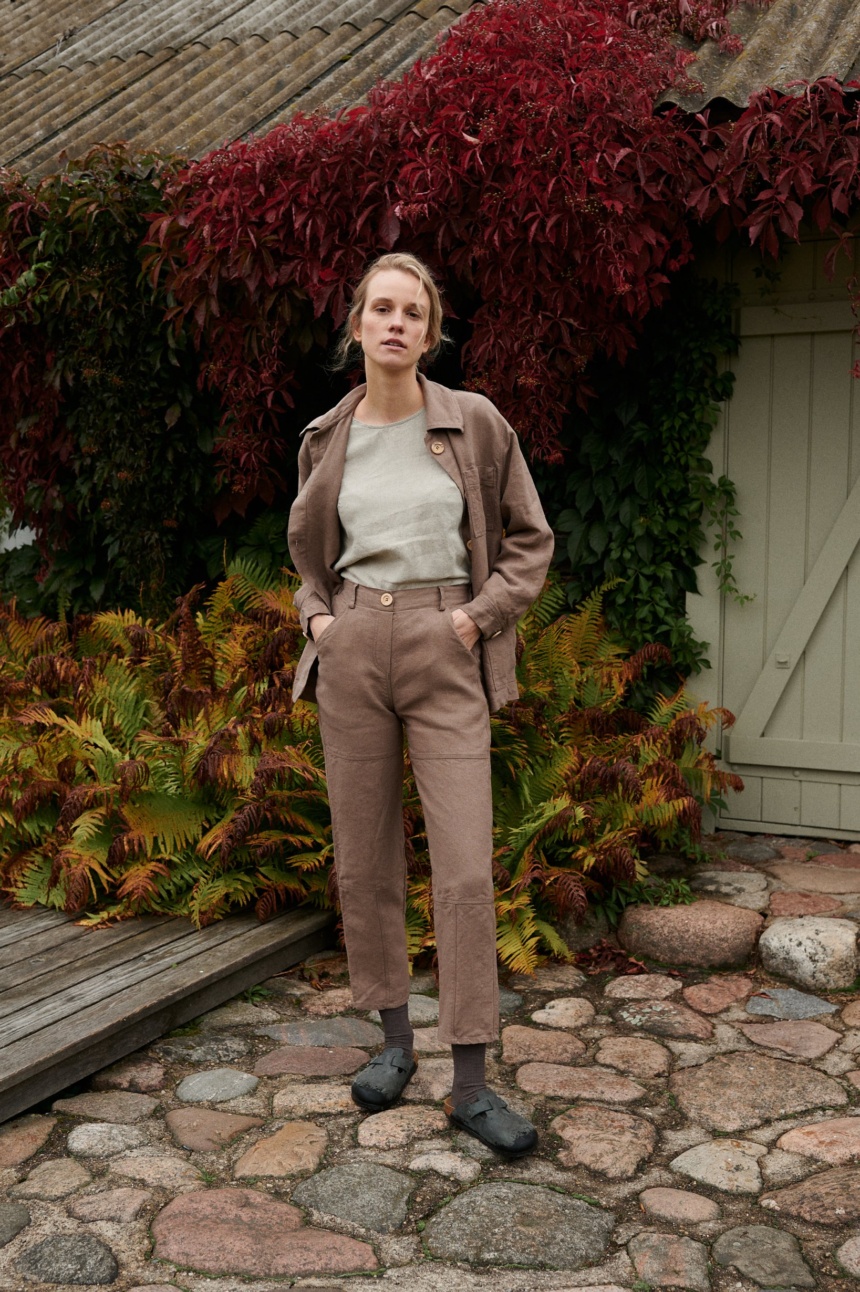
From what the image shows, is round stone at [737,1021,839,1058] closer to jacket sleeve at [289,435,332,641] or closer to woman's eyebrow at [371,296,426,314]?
jacket sleeve at [289,435,332,641]

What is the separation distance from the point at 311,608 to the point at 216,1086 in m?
1.33

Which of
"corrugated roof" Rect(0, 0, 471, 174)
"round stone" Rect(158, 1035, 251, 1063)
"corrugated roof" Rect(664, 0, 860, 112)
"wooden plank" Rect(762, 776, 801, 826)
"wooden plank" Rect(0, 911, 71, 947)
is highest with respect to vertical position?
"corrugated roof" Rect(0, 0, 471, 174)

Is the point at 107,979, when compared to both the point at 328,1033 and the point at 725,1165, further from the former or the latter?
the point at 725,1165

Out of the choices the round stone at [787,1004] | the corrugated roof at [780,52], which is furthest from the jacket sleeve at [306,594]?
the corrugated roof at [780,52]

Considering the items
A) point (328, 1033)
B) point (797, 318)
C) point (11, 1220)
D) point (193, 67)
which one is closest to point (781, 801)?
point (797, 318)

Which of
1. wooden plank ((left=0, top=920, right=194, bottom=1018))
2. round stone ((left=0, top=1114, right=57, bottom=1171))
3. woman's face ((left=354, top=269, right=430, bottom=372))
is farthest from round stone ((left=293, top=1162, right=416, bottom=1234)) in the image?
woman's face ((left=354, top=269, right=430, bottom=372))

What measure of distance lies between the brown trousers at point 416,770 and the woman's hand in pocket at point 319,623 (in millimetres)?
28

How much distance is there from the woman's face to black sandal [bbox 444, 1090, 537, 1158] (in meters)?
1.79

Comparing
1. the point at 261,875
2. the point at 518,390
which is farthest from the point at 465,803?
the point at 518,390

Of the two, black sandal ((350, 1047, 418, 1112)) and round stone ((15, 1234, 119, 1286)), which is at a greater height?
black sandal ((350, 1047, 418, 1112))

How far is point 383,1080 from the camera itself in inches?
128

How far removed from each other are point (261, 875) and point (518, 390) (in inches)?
81.8

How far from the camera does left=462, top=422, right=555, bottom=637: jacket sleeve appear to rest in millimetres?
3004

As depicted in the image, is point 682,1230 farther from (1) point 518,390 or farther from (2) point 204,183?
(2) point 204,183
